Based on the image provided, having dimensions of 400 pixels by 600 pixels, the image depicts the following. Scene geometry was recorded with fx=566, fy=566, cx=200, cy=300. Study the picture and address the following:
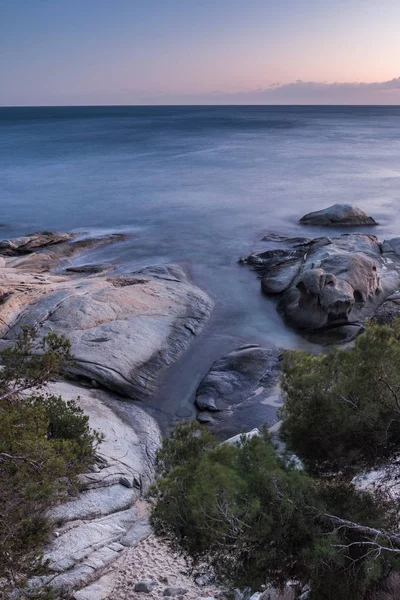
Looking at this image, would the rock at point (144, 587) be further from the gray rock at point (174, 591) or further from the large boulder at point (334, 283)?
the large boulder at point (334, 283)

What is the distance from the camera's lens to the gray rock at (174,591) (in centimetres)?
922

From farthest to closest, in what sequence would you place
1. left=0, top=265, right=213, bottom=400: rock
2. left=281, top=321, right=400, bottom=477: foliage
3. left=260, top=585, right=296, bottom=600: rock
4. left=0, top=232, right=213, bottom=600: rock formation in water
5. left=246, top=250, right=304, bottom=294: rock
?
left=246, top=250, right=304, bottom=294: rock < left=0, top=265, right=213, bottom=400: rock < left=0, top=232, right=213, bottom=600: rock formation in water < left=260, top=585, right=296, bottom=600: rock < left=281, top=321, right=400, bottom=477: foliage

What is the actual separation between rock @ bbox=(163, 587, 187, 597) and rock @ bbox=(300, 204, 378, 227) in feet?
99.1

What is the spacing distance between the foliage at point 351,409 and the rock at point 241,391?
7.38 m

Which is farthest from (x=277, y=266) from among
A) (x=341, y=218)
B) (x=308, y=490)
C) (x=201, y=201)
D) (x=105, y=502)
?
(x=308, y=490)

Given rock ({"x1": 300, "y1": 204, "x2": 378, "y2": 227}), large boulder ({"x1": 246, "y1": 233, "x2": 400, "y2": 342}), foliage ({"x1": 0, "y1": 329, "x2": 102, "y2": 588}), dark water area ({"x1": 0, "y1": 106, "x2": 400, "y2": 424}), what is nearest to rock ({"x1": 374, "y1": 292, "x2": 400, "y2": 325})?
large boulder ({"x1": 246, "y1": 233, "x2": 400, "y2": 342})

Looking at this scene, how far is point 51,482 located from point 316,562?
3.46m

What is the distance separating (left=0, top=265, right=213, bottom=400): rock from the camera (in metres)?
17.0

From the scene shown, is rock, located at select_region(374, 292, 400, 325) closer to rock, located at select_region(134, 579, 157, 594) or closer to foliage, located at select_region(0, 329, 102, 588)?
rock, located at select_region(134, 579, 157, 594)

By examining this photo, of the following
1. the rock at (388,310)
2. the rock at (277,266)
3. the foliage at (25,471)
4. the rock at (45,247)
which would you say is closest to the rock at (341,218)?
the rock at (277,266)

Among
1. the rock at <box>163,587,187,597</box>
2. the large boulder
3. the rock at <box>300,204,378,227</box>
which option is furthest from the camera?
the rock at <box>300,204,378,227</box>

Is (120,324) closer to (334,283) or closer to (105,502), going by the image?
(105,502)

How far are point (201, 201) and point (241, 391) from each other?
3056 centimetres

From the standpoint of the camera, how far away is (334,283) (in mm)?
22125
